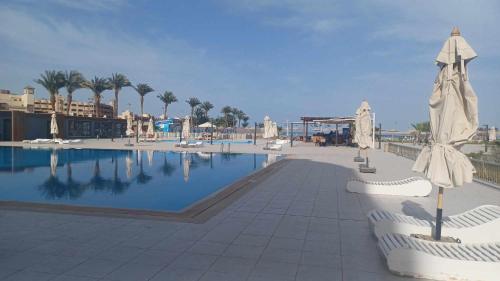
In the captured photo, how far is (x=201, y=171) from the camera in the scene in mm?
14938

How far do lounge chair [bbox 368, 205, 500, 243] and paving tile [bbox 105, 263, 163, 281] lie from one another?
9.23ft

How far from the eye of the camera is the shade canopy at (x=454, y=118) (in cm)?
401

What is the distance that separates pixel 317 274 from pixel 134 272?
6.14ft

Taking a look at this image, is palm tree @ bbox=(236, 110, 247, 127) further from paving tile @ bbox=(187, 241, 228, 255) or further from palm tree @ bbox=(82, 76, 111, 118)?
paving tile @ bbox=(187, 241, 228, 255)

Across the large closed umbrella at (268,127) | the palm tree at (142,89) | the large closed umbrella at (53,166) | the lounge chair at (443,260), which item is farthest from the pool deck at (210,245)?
the palm tree at (142,89)

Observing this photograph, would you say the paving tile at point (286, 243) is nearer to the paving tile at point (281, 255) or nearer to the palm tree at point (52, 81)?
the paving tile at point (281, 255)

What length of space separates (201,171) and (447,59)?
465 inches

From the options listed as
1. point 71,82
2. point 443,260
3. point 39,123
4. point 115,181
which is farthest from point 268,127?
point 71,82

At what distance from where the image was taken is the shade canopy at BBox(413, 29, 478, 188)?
158 inches

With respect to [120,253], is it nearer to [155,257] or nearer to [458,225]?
[155,257]

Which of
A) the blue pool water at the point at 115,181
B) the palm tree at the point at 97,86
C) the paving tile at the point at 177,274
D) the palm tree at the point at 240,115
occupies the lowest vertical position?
the blue pool water at the point at 115,181

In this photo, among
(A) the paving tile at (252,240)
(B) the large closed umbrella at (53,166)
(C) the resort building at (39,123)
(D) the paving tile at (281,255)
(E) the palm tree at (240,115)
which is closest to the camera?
(D) the paving tile at (281,255)

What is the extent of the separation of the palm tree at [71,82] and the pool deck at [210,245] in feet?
135

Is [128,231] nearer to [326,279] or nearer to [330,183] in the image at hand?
[326,279]
